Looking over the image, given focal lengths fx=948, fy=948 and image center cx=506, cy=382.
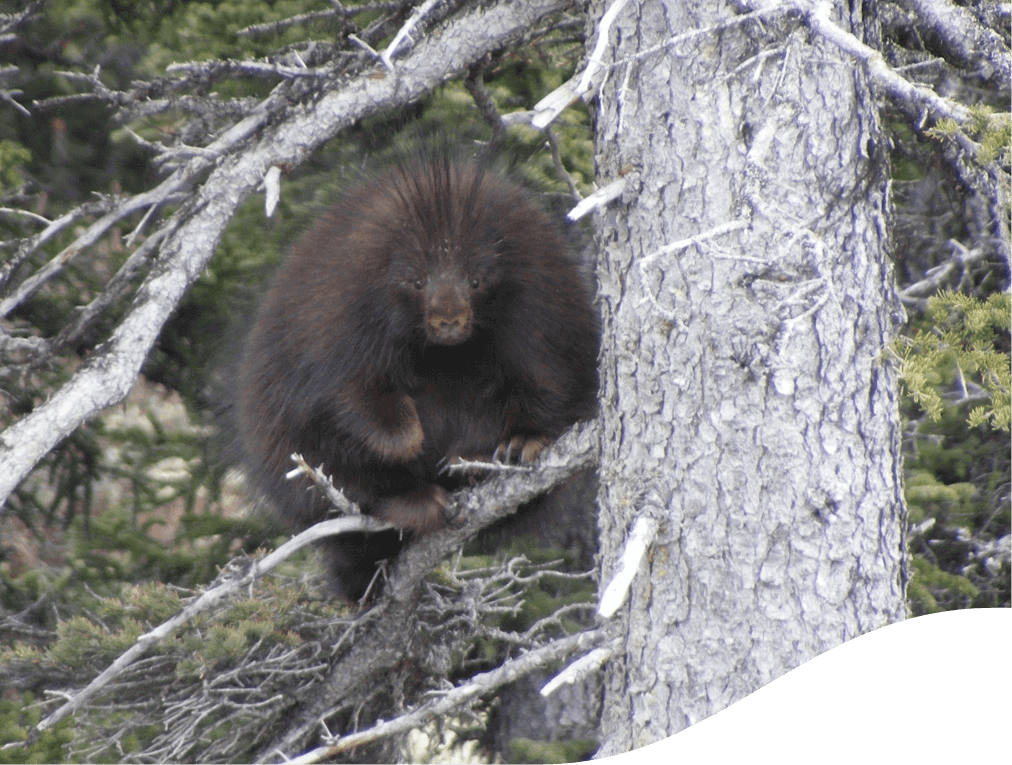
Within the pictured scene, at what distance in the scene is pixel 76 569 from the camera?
2.95 meters

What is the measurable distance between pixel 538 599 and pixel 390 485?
78cm

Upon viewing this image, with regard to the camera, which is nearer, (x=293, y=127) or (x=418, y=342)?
(x=293, y=127)

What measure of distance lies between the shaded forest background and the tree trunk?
0.65 meters

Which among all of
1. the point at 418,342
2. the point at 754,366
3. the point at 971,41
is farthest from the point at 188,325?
the point at 971,41

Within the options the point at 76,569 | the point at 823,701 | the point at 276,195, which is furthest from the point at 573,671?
the point at 76,569

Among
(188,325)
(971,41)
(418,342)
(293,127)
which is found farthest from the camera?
(188,325)

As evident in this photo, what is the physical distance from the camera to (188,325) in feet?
10.4

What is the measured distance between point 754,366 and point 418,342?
0.98m

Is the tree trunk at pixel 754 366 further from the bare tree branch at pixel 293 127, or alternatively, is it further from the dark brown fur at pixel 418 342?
the dark brown fur at pixel 418 342

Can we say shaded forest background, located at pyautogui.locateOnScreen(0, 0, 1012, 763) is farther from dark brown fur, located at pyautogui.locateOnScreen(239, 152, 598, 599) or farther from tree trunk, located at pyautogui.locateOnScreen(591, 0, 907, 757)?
tree trunk, located at pyautogui.locateOnScreen(591, 0, 907, 757)

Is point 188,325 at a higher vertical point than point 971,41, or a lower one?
lower

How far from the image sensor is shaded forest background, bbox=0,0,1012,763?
2328 mm

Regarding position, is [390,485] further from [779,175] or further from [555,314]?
[779,175]

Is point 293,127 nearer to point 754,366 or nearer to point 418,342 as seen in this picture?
point 418,342
